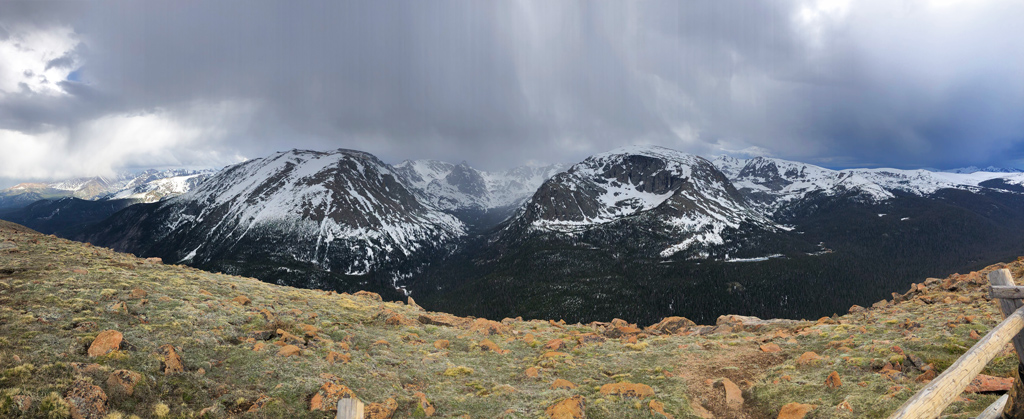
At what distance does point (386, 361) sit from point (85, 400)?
10451 mm

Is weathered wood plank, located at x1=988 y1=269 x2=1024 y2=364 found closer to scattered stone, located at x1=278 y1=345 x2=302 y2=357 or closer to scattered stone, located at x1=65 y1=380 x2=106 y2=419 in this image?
scattered stone, located at x1=65 y1=380 x2=106 y2=419

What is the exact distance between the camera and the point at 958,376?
5.91 meters

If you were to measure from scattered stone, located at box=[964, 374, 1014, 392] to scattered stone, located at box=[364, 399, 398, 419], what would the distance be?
60.1 feet

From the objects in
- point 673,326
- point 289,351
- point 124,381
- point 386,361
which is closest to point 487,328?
point 386,361

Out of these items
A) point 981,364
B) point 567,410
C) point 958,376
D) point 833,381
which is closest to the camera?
point 958,376

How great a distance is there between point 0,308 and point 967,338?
41.3 m

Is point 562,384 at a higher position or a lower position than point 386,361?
lower

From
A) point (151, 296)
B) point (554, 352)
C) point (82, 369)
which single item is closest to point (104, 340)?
point (82, 369)

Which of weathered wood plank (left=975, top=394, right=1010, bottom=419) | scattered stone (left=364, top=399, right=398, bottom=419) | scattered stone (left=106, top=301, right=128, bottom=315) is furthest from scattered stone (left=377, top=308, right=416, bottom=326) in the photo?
weathered wood plank (left=975, top=394, right=1010, bottom=419)

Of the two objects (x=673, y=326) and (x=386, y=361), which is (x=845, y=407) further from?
(x=673, y=326)

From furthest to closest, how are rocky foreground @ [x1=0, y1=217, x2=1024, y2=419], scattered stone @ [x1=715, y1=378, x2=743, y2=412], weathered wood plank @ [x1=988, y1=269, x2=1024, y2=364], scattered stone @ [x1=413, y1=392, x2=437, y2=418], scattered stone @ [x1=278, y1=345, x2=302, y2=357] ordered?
scattered stone @ [x1=278, y1=345, x2=302, y2=357]
scattered stone @ [x1=715, y1=378, x2=743, y2=412]
scattered stone @ [x1=413, y1=392, x2=437, y2=418]
rocky foreground @ [x1=0, y1=217, x2=1024, y2=419]
weathered wood plank @ [x1=988, y1=269, x2=1024, y2=364]

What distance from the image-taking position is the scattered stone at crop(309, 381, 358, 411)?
1211 centimetres

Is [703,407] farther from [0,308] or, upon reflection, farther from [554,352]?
[0,308]

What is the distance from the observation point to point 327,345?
59.0ft
